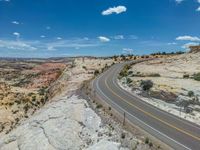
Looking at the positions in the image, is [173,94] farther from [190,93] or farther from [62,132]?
[62,132]

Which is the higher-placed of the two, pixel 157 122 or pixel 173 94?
pixel 173 94

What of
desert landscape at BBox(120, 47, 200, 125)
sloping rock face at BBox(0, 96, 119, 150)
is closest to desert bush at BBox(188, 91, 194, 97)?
desert landscape at BBox(120, 47, 200, 125)

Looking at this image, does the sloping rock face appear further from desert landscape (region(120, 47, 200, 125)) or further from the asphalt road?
desert landscape (region(120, 47, 200, 125))

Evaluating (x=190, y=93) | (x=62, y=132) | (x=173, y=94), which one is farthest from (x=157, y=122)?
(x=190, y=93)

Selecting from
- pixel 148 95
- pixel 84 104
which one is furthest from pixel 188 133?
pixel 148 95

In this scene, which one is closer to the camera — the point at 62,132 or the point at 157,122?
the point at 62,132

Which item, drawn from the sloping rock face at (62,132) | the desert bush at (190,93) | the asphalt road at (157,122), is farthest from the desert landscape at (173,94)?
the sloping rock face at (62,132)

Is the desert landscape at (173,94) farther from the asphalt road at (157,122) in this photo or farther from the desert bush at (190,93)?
the asphalt road at (157,122)
